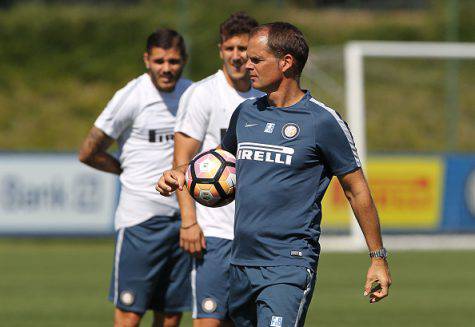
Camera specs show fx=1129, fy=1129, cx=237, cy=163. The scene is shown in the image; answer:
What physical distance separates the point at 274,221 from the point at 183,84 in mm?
2654

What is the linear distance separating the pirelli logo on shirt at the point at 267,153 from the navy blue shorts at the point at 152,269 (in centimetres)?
227

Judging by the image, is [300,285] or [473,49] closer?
[300,285]

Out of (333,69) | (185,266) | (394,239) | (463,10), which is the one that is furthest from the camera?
(463,10)

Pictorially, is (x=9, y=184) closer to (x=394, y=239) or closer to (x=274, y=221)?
(x=394, y=239)

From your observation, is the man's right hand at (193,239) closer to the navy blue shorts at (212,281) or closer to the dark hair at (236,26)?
the navy blue shorts at (212,281)

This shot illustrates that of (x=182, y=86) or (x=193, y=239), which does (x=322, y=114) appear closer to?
(x=193, y=239)

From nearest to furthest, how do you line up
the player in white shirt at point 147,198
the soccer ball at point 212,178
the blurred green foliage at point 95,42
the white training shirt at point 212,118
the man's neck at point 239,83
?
the soccer ball at point 212,178, the white training shirt at point 212,118, the man's neck at point 239,83, the player in white shirt at point 147,198, the blurred green foliage at point 95,42

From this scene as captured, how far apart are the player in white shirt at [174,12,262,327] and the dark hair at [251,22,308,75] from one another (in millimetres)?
1500

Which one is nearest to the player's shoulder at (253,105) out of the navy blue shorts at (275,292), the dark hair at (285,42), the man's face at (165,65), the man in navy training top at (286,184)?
the man in navy training top at (286,184)

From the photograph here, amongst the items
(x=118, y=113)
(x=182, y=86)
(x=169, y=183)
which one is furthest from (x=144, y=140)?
(x=169, y=183)

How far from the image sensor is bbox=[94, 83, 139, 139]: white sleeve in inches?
319

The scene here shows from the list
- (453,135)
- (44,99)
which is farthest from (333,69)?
(44,99)

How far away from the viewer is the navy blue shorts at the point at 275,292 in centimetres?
586

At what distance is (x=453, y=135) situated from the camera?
24219mm
